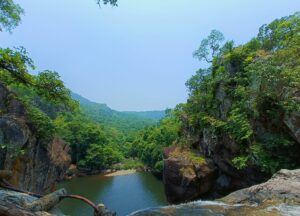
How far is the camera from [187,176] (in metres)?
21.3

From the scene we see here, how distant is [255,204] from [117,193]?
98.0 ft

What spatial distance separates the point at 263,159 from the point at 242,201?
401 inches

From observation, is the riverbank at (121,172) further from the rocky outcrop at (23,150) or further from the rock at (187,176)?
the rocky outcrop at (23,150)

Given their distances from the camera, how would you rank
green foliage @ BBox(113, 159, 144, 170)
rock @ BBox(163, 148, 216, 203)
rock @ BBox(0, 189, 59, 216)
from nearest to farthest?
rock @ BBox(0, 189, 59, 216), rock @ BBox(163, 148, 216, 203), green foliage @ BBox(113, 159, 144, 170)

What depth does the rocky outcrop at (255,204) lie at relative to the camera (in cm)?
514

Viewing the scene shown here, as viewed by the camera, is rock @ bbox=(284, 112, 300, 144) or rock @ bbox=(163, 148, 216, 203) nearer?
rock @ bbox=(284, 112, 300, 144)

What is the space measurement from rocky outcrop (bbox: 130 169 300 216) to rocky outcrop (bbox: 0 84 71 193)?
4.97 metres

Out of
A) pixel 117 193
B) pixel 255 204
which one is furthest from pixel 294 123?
pixel 117 193

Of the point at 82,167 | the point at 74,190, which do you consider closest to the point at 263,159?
the point at 74,190

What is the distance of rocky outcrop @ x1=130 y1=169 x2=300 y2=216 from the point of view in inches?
203

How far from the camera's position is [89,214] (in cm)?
2416

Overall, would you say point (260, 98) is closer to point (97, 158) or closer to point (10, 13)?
point (10, 13)

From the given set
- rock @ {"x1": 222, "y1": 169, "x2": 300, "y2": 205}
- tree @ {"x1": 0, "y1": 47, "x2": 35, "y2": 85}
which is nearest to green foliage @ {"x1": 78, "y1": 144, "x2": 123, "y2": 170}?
→ tree @ {"x1": 0, "y1": 47, "x2": 35, "y2": 85}

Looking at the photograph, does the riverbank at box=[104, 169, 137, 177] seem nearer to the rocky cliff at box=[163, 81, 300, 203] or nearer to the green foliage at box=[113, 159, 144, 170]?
the green foliage at box=[113, 159, 144, 170]
